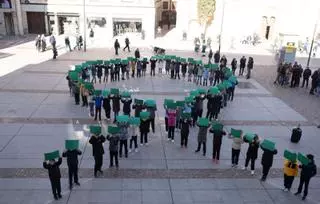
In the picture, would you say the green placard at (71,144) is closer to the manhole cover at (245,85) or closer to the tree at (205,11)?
the manhole cover at (245,85)

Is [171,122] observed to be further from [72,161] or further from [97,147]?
[72,161]

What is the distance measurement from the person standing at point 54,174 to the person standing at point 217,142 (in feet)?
15.3

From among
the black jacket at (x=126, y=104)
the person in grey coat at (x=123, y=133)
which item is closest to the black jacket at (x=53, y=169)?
the person in grey coat at (x=123, y=133)

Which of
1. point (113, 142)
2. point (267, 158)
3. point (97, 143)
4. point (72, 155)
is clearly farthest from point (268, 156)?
point (72, 155)

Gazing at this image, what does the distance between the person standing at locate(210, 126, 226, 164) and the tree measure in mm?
31825

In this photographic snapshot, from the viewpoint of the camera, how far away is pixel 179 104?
1223cm

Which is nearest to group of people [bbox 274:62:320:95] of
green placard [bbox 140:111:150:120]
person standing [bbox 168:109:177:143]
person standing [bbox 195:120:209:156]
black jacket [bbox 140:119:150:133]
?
person standing [bbox 168:109:177:143]

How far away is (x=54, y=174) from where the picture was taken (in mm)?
8391

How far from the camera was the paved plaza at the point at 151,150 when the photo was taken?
9.15 meters

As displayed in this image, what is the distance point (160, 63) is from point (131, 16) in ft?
59.3

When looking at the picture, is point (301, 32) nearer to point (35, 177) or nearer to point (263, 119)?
point (263, 119)

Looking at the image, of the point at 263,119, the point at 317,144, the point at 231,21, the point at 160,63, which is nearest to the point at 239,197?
the point at 317,144

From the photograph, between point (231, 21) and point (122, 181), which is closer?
point (122, 181)

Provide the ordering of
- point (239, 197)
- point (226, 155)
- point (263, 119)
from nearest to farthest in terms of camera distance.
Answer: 1. point (239, 197)
2. point (226, 155)
3. point (263, 119)
